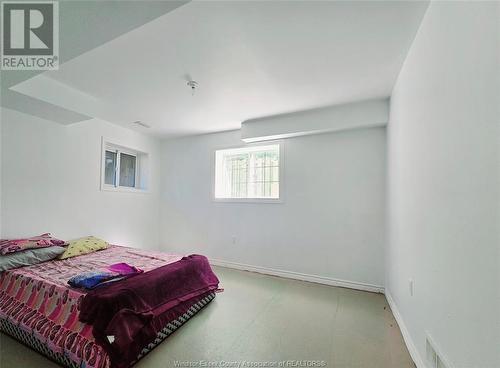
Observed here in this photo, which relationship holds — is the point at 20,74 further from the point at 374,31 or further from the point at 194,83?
the point at 374,31

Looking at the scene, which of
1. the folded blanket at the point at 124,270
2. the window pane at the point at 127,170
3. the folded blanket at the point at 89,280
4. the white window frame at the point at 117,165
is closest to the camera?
the folded blanket at the point at 89,280

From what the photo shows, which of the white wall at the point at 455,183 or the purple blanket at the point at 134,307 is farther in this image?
the purple blanket at the point at 134,307

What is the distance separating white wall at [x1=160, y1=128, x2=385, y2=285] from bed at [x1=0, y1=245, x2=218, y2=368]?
1.51 m

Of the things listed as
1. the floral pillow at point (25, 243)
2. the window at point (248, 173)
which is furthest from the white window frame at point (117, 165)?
the window at point (248, 173)

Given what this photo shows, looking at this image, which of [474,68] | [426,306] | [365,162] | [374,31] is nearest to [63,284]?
[426,306]

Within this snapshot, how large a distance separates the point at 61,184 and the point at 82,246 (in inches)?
37.1

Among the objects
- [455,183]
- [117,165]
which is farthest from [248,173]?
[455,183]

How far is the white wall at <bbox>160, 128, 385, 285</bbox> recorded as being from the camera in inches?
120

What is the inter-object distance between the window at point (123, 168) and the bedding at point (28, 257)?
1258 millimetres

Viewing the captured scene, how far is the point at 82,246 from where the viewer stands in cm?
291

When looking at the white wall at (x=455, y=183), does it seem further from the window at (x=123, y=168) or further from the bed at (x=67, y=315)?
the window at (x=123, y=168)

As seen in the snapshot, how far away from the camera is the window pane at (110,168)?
3777 mm

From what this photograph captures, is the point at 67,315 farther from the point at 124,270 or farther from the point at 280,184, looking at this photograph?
the point at 280,184

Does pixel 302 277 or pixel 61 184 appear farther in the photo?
pixel 302 277
